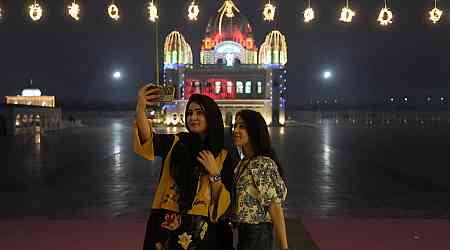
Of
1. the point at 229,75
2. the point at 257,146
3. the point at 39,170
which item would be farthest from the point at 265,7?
the point at 229,75

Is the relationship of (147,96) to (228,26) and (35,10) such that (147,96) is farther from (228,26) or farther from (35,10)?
(228,26)

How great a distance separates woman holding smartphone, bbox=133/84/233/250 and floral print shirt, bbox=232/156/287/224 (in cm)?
20

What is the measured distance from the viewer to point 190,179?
141 inches

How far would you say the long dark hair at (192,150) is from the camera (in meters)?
3.57

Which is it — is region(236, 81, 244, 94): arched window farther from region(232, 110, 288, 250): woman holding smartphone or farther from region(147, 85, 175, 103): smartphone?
region(147, 85, 175, 103): smartphone

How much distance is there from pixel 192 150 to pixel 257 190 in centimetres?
64

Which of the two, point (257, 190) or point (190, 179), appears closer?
point (190, 179)

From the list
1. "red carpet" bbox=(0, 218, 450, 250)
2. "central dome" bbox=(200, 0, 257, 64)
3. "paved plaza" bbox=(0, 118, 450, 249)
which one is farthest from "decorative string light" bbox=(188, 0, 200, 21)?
"central dome" bbox=(200, 0, 257, 64)

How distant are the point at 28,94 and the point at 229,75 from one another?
32.4 m

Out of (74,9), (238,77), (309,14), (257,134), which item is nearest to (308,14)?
(309,14)

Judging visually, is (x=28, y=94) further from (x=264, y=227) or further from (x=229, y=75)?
(x=264, y=227)

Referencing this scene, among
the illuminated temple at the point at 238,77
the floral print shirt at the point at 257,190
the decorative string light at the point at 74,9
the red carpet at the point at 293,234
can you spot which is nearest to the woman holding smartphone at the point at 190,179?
the floral print shirt at the point at 257,190

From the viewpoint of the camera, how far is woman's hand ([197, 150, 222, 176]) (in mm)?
3557

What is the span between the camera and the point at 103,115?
91688 millimetres
